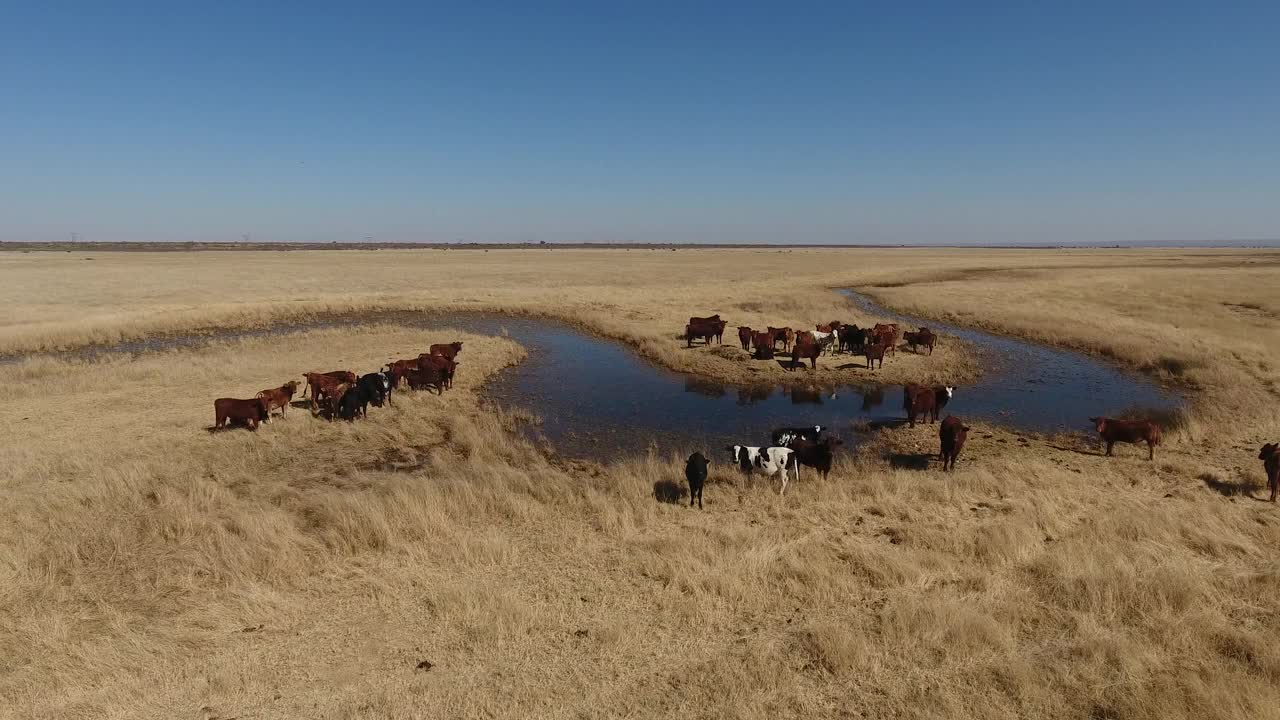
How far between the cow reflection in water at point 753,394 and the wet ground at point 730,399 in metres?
0.03

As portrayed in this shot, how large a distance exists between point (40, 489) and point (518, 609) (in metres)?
9.23

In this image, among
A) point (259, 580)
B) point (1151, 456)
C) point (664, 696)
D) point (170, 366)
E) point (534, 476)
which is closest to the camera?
point (664, 696)

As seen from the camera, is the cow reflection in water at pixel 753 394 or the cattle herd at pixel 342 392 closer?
the cattle herd at pixel 342 392

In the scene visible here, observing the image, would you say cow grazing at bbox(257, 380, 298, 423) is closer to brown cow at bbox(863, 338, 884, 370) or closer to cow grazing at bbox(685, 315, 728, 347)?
cow grazing at bbox(685, 315, 728, 347)

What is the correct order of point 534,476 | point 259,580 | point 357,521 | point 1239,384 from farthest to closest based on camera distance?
point 1239,384
point 534,476
point 357,521
point 259,580

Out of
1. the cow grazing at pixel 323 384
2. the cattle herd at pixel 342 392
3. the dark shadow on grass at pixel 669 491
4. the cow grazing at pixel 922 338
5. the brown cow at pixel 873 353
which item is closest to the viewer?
the dark shadow on grass at pixel 669 491

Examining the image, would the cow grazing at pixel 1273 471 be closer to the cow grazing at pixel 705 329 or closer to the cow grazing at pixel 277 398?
the cow grazing at pixel 705 329

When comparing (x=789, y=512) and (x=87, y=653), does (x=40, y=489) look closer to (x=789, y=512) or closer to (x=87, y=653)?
(x=87, y=653)

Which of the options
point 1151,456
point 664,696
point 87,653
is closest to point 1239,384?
point 1151,456

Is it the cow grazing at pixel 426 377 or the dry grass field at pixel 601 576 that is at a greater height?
the cow grazing at pixel 426 377

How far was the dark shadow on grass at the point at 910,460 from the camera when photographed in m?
11.6

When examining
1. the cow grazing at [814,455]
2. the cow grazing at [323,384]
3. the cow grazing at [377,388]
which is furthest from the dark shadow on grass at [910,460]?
the cow grazing at [323,384]

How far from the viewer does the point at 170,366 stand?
19.3 m

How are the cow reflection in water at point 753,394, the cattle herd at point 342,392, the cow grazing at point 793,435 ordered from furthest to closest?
the cow reflection in water at point 753,394
the cattle herd at point 342,392
the cow grazing at point 793,435
